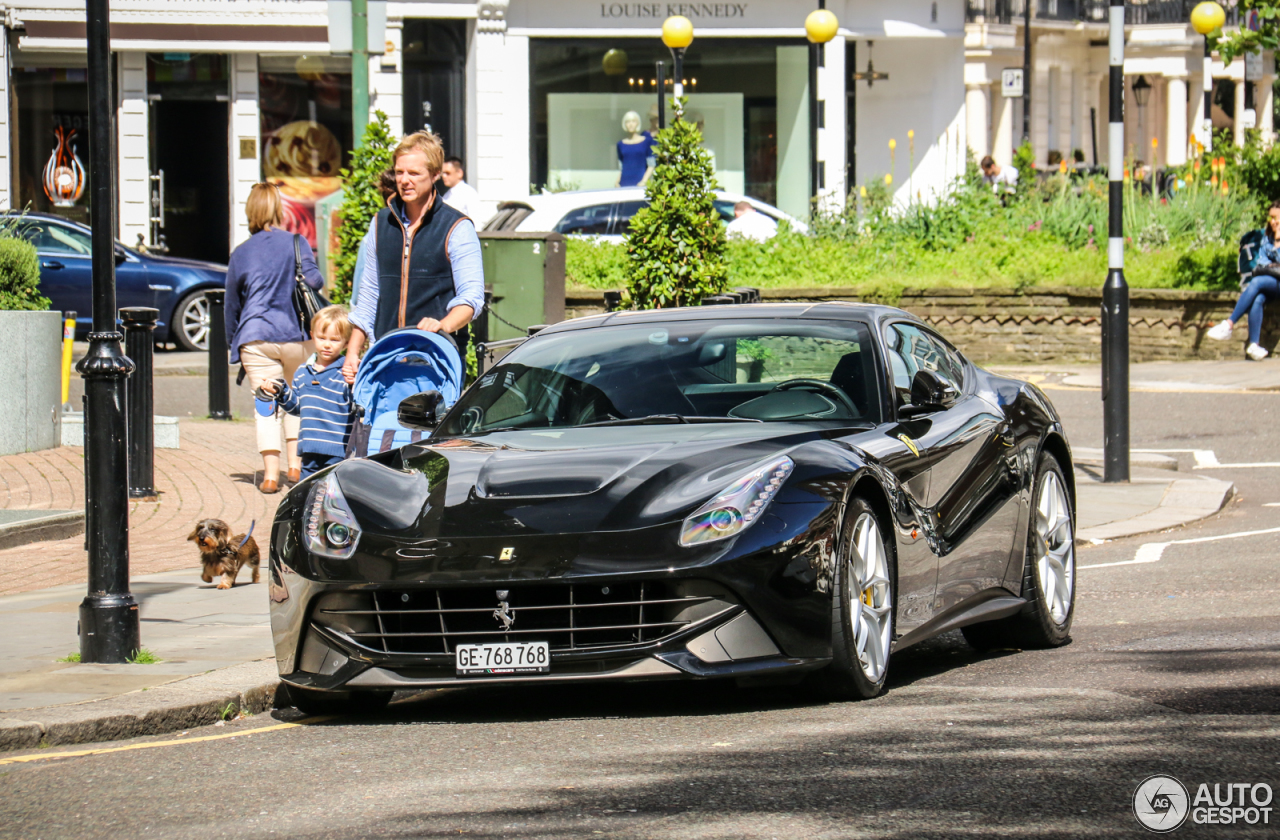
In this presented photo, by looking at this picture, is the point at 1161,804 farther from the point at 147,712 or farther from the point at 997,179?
the point at 997,179

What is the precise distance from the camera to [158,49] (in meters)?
28.7

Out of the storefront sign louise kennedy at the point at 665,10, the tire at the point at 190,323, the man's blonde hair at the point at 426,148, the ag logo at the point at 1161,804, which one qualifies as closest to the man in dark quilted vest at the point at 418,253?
the man's blonde hair at the point at 426,148

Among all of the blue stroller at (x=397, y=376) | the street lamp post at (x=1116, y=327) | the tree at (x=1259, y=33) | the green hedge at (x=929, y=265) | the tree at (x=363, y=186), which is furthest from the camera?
the green hedge at (x=929, y=265)

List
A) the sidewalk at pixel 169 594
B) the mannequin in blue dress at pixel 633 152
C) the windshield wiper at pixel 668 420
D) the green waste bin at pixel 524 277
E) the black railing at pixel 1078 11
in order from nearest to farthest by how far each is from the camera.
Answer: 1. the sidewalk at pixel 169 594
2. the windshield wiper at pixel 668 420
3. the green waste bin at pixel 524 277
4. the mannequin in blue dress at pixel 633 152
5. the black railing at pixel 1078 11

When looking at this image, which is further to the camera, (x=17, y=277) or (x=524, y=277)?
(x=524, y=277)

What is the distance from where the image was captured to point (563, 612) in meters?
5.74

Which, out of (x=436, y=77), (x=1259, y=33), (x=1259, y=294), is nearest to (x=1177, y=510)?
(x=1259, y=294)

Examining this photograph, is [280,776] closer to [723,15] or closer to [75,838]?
[75,838]

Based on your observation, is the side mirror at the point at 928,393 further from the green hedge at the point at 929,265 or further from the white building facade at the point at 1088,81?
the white building facade at the point at 1088,81

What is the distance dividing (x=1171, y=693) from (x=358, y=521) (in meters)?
2.64

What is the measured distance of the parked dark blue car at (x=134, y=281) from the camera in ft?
69.9

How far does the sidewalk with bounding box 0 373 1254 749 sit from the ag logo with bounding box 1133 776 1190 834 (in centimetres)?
318

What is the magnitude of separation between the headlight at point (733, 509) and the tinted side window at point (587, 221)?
18.9m

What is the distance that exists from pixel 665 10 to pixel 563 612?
87.9 feet
